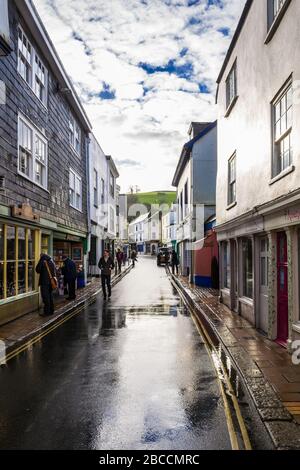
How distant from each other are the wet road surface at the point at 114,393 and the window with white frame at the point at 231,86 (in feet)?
26.4

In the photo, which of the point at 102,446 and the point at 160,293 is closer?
the point at 102,446

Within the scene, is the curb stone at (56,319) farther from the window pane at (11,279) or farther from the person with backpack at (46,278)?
the window pane at (11,279)

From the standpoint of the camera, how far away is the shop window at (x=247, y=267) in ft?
39.3

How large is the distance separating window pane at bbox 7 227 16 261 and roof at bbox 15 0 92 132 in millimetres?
6469

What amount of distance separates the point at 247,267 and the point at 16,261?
6856 mm

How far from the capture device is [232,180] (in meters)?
14.1

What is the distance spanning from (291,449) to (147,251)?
100499 mm

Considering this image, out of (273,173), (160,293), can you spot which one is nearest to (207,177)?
(160,293)

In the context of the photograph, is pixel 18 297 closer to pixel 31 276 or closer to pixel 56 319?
pixel 56 319

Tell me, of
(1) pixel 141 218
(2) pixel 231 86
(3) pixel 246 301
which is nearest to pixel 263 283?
(3) pixel 246 301

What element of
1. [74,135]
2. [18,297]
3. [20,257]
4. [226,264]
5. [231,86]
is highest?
[74,135]

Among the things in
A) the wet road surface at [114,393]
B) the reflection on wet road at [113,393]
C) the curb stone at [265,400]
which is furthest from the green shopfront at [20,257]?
the curb stone at [265,400]

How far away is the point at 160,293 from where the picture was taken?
19.4m
